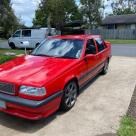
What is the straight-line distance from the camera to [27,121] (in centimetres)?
459

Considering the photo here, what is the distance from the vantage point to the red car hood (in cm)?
434

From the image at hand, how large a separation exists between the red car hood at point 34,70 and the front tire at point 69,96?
42 centimetres

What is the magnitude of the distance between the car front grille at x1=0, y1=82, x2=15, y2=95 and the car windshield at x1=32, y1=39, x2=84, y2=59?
1.82m

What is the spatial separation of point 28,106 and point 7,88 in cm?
61

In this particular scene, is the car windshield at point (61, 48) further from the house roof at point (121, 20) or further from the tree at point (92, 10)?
the house roof at point (121, 20)

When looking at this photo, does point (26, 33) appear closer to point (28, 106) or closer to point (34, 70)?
point (34, 70)

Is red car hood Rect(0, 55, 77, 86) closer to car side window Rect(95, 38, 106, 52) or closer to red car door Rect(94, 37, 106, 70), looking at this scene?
red car door Rect(94, 37, 106, 70)

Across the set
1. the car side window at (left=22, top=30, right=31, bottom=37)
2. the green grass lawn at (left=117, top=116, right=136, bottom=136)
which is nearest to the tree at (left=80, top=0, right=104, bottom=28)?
the car side window at (left=22, top=30, right=31, bottom=37)

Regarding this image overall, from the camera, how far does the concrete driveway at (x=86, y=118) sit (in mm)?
4227

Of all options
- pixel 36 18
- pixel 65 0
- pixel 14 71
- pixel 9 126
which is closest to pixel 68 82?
pixel 14 71

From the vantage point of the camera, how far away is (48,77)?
14.6ft

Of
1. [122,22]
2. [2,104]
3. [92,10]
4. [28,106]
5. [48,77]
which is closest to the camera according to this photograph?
[28,106]

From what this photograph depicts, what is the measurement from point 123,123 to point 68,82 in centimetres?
139

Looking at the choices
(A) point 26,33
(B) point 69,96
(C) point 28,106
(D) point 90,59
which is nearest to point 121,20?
(A) point 26,33
